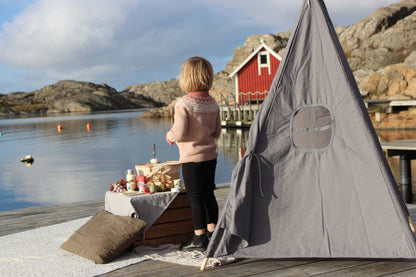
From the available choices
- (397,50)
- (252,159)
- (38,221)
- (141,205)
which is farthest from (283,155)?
(397,50)

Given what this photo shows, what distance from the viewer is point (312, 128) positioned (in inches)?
160

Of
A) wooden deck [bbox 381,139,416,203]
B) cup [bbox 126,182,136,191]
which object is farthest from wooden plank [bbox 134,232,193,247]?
wooden deck [bbox 381,139,416,203]

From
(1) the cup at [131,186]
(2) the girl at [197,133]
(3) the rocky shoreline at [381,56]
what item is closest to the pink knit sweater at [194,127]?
(2) the girl at [197,133]

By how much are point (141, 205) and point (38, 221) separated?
2575mm

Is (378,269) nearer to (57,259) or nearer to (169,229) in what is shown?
(169,229)

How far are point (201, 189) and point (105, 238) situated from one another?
106 cm

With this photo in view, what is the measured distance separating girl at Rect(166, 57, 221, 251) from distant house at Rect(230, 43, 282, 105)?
28.9 meters

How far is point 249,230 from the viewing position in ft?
13.0

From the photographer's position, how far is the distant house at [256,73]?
3347 cm

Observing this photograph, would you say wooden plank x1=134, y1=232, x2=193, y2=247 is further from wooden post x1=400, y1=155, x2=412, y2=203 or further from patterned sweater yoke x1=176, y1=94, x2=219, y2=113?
wooden post x1=400, y1=155, x2=412, y2=203

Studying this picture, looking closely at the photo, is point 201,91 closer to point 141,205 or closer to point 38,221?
point 141,205

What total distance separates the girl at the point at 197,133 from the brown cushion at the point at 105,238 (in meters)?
0.65

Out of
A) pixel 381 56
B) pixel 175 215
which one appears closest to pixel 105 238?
pixel 175 215

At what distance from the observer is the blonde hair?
13.2ft
